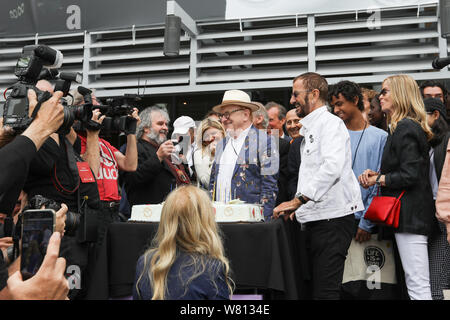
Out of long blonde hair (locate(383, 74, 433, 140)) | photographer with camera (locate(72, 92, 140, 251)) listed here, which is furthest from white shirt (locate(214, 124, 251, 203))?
long blonde hair (locate(383, 74, 433, 140))

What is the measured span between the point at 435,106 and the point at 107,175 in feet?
8.79

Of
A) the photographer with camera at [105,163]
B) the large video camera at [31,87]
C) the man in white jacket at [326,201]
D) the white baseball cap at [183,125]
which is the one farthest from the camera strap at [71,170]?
the white baseball cap at [183,125]

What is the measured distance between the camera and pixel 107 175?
12.2ft

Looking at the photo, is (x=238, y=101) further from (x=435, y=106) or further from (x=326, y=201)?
(x=435, y=106)

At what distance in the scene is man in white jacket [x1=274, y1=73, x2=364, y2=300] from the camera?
128 inches

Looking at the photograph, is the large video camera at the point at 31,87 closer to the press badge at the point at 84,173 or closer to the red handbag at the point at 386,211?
the press badge at the point at 84,173

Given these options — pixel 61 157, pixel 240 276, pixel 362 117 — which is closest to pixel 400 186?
pixel 362 117

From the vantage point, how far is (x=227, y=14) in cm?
612

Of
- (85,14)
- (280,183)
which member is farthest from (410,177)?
(85,14)

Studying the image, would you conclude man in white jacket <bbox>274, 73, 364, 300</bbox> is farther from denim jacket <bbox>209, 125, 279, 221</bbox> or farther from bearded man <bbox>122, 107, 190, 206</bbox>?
bearded man <bbox>122, 107, 190, 206</bbox>

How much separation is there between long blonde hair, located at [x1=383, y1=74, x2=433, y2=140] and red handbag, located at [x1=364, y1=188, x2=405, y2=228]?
1.82 ft

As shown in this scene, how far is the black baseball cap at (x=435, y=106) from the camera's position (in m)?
3.73

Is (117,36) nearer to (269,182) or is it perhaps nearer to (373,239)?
(269,182)

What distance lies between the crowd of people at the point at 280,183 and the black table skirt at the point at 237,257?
119mm
